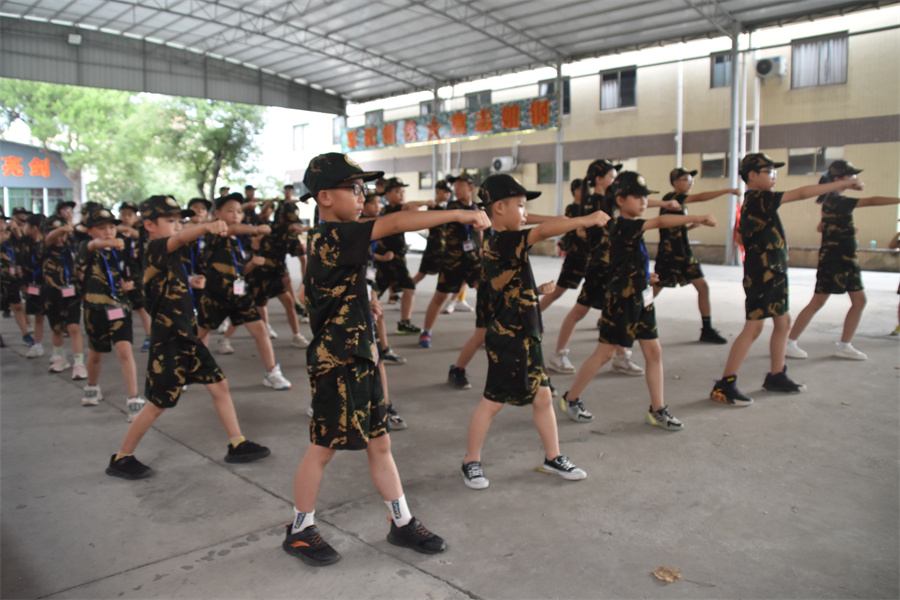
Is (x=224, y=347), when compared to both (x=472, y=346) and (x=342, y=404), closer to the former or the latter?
(x=472, y=346)

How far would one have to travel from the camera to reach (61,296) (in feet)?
21.1

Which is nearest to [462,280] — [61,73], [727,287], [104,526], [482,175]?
[104,526]

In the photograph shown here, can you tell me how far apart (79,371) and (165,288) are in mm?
3072

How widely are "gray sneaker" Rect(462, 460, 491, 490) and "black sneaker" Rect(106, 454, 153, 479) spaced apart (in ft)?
6.17

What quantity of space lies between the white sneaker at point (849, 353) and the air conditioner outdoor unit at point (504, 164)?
707 inches

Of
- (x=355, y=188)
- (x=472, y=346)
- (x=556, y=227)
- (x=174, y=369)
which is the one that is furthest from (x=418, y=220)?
(x=472, y=346)

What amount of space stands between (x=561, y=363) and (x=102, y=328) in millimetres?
3917

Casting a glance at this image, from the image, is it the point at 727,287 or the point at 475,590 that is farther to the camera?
the point at 727,287

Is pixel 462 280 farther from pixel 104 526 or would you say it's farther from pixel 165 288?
pixel 104 526

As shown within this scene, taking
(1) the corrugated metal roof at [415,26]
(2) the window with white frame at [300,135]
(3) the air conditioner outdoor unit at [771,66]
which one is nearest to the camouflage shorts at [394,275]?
(1) the corrugated metal roof at [415,26]

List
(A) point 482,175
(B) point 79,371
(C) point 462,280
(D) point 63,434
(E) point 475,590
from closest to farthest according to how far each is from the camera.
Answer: (E) point 475,590, (D) point 63,434, (B) point 79,371, (C) point 462,280, (A) point 482,175

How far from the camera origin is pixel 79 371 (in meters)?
6.24

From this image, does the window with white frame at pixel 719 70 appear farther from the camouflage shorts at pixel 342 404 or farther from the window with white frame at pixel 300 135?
the window with white frame at pixel 300 135

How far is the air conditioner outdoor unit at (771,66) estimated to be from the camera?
54.6ft
